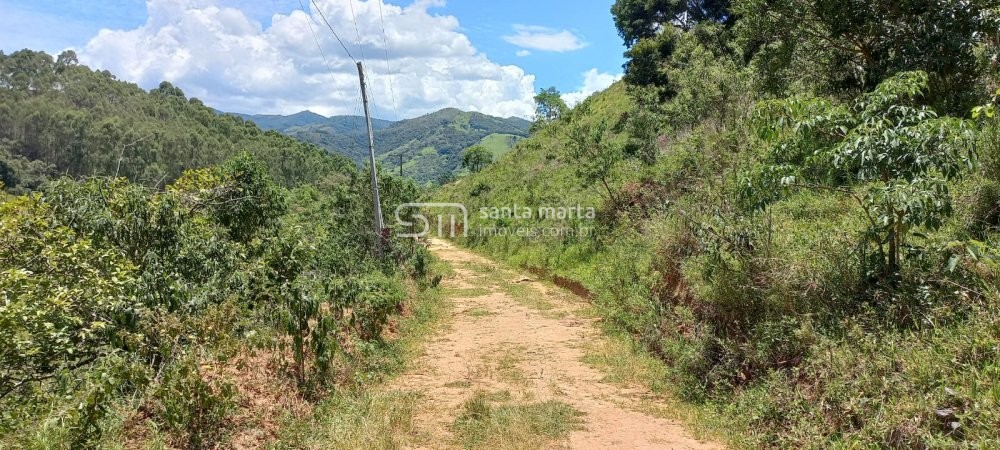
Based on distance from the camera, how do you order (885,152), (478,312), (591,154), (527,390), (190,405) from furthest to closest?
(591,154), (478,312), (527,390), (190,405), (885,152)

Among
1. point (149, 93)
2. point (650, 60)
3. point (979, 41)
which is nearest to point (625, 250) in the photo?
point (979, 41)

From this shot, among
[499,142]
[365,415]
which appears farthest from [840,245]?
[499,142]

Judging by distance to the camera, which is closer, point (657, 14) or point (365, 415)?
point (365, 415)

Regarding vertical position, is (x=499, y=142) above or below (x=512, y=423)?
above

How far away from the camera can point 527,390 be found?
6.61 metres

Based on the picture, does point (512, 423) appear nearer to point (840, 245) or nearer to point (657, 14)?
point (840, 245)

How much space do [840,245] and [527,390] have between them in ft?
12.9

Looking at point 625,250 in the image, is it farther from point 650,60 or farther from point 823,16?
point 650,60

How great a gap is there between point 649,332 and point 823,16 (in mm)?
5597

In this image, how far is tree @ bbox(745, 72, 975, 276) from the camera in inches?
162

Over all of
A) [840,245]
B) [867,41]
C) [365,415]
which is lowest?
[365,415]

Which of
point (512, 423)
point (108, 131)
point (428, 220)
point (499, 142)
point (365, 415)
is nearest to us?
point (512, 423)

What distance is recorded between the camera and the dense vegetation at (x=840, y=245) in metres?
3.96

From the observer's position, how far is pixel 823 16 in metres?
7.94
